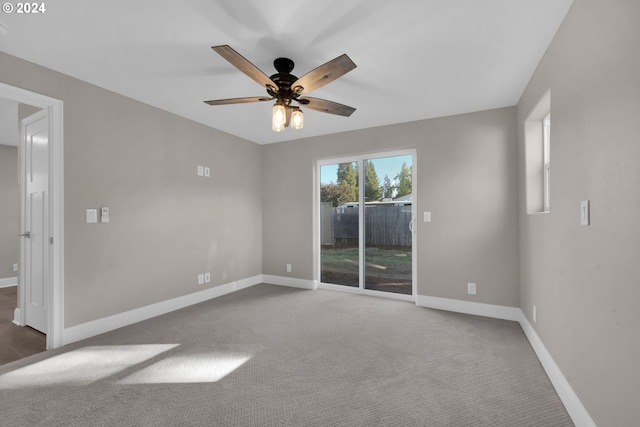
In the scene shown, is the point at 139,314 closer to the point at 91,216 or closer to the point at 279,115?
the point at 91,216

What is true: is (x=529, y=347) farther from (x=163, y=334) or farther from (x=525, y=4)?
(x=163, y=334)

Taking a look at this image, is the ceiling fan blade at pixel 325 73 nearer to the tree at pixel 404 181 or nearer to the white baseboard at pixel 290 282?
the tree at pixel 404 181

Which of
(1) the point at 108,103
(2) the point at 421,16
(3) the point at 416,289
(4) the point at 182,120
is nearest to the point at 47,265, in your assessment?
(1) the point at 108,103

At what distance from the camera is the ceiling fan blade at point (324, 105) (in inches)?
94.4

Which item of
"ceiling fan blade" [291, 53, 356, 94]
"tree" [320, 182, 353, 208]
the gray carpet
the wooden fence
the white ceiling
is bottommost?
the gray carpet

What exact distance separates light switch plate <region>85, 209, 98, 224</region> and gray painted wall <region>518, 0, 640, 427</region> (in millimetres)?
3850

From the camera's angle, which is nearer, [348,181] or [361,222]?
[361,222]

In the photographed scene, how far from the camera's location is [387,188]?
13.9 feet

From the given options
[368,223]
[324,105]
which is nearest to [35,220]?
[324,105]

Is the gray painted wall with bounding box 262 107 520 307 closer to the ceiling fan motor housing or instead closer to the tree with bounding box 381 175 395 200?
the tree with bounding box 381 175 395 200

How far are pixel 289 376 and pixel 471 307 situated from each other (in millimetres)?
2471

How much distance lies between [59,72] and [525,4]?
365cm

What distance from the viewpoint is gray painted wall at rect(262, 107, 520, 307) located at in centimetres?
333

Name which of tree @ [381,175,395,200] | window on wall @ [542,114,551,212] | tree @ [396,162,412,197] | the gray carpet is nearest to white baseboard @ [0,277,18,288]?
the gray carpet
